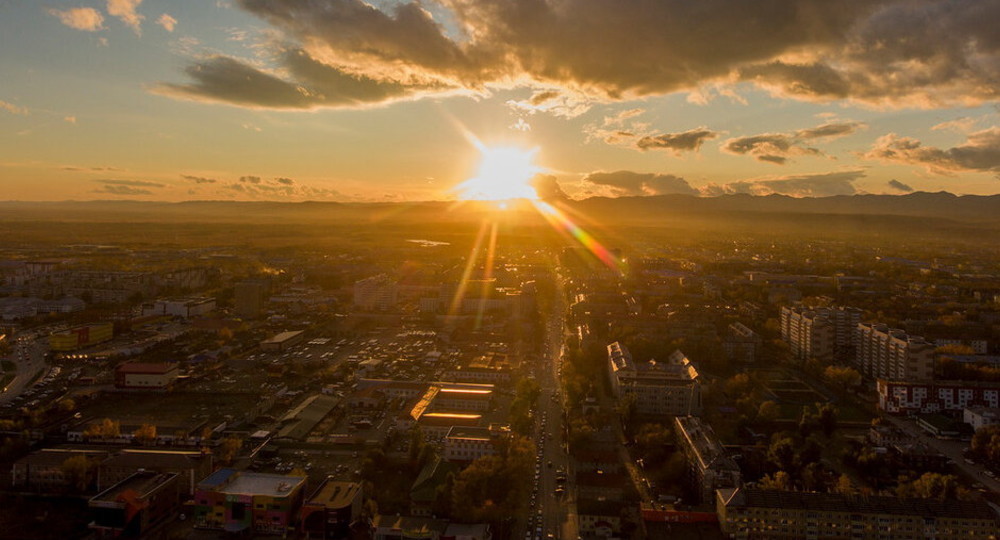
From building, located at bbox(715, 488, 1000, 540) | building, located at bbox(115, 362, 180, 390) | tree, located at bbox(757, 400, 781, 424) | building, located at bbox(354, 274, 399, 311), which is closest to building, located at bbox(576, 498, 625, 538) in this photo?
building, located at bbox(715, 488, 1000, 540)

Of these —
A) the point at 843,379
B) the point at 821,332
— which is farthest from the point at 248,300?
the point at 843,379

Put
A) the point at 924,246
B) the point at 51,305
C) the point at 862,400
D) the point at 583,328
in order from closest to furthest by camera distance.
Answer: the point at 862,400 → the point at 583,328 → the point at 51,305 → the point at 924,246

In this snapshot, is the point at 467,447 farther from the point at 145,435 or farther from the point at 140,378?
the point at 140,378

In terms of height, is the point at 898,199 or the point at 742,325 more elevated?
the point at 898,199

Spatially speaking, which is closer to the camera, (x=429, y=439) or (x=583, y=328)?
(x=429, y=439)

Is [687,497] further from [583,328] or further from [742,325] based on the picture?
[742,325]

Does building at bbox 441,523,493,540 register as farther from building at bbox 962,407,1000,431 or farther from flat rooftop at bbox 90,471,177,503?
building at bbox 962,407,1000,431

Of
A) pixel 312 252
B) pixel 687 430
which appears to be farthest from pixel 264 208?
pixel 687 430
